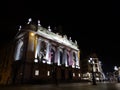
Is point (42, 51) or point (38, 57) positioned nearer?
point (38, 57)

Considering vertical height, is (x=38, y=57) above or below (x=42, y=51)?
below

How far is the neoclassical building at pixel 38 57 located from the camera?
132 feet

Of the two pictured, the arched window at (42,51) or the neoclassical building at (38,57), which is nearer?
the neoclassical building at (38,57)

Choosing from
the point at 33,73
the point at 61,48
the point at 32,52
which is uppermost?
the point at 61,48

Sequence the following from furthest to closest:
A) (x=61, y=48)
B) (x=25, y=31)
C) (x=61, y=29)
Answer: (x=61, y=29) < (x=61, y=48) < (x=25, y=31)

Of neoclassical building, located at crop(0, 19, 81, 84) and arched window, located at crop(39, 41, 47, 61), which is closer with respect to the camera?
neoclassical building, located at crop(0, 19, 81, 84)

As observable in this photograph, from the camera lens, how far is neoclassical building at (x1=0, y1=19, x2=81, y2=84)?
132ft

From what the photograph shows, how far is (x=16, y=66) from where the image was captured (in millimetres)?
41312

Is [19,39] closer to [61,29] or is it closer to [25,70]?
[25,70]

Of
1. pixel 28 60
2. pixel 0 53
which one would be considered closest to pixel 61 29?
pixel 28 60

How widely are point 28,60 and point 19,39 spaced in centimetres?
1400

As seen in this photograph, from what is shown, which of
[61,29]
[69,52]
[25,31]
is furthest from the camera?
[61,29]

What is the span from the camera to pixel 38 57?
4372cm

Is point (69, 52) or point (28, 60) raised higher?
point (69, 52)
